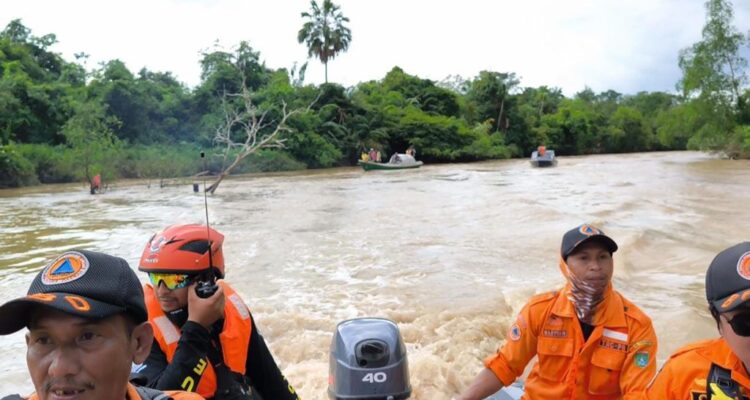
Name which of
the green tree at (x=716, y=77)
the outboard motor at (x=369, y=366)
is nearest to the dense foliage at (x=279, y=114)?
the green tree at (x=716, y=77)

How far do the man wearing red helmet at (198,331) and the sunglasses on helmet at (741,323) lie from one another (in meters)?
1.42

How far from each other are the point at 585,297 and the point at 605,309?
9 cm

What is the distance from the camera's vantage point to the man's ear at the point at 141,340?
4.25ft

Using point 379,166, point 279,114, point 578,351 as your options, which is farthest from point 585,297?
point 279,114

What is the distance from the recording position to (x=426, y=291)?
24.4 ft

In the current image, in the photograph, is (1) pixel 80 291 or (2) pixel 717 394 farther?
(2) pixel 717 394

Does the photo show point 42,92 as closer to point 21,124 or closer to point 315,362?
point 21,124

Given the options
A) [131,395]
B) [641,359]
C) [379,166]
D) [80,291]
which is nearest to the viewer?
[80,291]

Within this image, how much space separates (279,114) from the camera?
37375 millimetres

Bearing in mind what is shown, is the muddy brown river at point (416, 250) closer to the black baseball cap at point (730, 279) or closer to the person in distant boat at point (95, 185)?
the person in distant boat at point (95, 185)

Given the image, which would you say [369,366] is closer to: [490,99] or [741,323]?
[741,323]

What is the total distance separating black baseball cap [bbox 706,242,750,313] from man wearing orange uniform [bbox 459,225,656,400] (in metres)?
0.94

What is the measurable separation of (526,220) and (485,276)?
16.4 feet

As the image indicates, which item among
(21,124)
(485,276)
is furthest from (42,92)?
(485,276)
